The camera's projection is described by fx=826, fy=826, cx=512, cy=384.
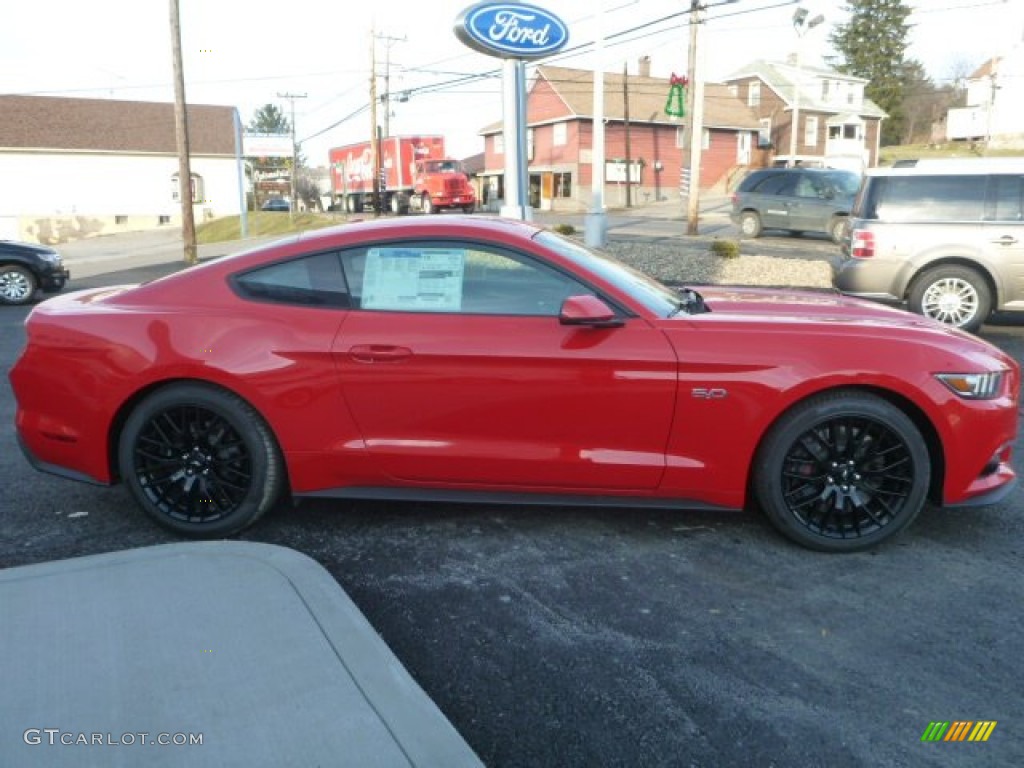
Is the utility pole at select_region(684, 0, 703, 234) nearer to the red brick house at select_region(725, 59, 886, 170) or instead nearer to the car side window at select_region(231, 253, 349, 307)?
the car side window at select_region(231, 253, 349, 307)

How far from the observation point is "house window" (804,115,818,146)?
58188mm

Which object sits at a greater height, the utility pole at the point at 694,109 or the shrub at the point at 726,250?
the utility pole at the point at 694,109

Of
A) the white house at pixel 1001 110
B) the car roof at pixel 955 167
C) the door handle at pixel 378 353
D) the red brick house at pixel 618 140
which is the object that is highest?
the white house at pixel 1001 110

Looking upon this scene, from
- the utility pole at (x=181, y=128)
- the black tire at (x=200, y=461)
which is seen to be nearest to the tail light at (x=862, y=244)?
the black tire at (x=200, y=461)

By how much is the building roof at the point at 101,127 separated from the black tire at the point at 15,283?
39677 millimetres

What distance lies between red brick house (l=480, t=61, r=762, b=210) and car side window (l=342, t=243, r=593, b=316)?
4491cm

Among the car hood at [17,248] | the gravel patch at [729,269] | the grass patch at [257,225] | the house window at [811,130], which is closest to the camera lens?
the gravel patch at [729,269]

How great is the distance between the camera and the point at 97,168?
167ft

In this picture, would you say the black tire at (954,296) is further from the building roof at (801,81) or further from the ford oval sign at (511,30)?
the building roof at (801,81)

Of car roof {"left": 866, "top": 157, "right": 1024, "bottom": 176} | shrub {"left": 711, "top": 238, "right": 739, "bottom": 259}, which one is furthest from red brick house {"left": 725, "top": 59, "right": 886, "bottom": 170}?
car roof {"left": 866, "top": 157, "right": 1024, "bottom": 176}

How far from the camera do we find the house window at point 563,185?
163 ft

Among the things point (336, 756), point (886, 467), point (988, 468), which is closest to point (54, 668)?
point (336, 756)

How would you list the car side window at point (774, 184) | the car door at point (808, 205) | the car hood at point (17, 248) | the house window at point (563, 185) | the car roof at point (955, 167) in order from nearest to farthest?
the car roof at point (955, 167), the car hood at point (17, 248), the car door at point (808, 205), the car side window at point (774, 184), the house window at point (563, 185)

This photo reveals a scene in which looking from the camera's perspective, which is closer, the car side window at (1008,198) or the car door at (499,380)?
the car door at (499,380)
